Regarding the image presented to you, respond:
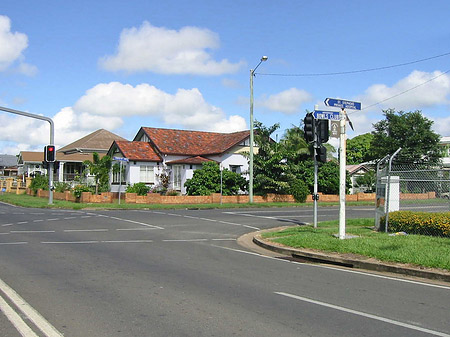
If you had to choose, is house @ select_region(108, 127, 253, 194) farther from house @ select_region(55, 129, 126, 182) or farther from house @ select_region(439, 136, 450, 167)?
house @ select_region(439, 136, 450, 167)

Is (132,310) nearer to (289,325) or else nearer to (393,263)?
(289,325)

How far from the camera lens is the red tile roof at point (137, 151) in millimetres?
42925

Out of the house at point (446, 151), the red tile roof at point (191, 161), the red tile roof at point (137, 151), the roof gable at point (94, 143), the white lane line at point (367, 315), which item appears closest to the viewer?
the white lane line at point (367, 315)

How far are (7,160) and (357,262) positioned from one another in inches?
5216

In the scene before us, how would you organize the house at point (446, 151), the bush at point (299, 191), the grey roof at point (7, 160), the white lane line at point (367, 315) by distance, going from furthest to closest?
the grey roof at point (7, 160) < the house at point (446, 151) < the bush at point (299, 191) < the white lane line at point (367, 315)

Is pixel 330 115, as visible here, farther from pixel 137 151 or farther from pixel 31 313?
pixel 137 151

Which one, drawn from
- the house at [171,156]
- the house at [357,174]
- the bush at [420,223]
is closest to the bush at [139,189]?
the house at [171,156]

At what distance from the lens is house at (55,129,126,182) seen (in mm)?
60750

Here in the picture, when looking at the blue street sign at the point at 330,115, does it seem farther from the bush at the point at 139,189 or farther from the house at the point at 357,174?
the house at the point at 357,174

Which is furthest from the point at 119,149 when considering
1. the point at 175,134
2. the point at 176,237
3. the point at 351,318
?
the point at 351,318

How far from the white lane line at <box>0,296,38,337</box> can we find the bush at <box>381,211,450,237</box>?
11.5 m

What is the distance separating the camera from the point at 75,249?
A: 12.4 meters

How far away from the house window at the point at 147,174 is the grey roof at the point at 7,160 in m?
92.3

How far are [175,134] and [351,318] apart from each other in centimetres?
4321
